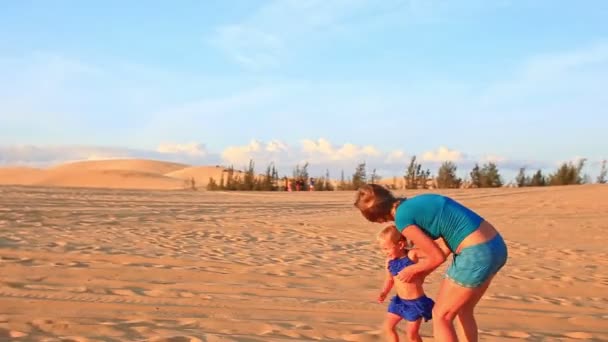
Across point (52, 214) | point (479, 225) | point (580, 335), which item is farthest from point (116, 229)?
point (479, 225)

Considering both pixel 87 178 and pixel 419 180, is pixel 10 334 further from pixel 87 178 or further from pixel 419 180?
pixel 87 178

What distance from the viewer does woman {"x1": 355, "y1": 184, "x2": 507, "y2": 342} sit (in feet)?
13.4

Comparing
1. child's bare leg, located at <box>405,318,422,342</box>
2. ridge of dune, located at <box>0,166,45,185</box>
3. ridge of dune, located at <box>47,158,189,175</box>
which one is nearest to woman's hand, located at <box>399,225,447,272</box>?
child's bare leg, located at <box>405,318,422,342</box>

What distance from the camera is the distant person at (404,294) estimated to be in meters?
4.84

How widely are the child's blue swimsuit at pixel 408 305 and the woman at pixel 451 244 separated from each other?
0.61 m

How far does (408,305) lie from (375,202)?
1.00 meters

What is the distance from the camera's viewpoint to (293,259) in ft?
34.9

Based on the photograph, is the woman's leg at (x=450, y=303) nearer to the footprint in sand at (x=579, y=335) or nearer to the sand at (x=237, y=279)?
the sand at (x=237, y=279)

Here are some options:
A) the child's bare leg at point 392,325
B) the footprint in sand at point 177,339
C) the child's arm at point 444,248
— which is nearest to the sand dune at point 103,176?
the footprint in sand at point 177,339

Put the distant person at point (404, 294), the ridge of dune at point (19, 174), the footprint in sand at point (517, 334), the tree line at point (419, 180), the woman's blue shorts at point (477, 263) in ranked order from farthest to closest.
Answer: the ridge of dune at point (19, 174) < the tree line at point (419, 180) < the footprint in sand at point (517, 334) < the distant person at point (404, 294) < the woman's blue shorts at point (477, 263)

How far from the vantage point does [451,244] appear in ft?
13.7

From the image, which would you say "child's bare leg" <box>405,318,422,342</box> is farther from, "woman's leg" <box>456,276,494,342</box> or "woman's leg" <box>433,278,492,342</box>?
"woman's leg" <box>433,278,492,342</box>

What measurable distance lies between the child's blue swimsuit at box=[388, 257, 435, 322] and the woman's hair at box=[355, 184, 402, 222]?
0.71 m

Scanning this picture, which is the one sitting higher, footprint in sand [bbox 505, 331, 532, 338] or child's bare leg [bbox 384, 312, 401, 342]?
child's bare leg [bbox 384, 312, 401, 342]
